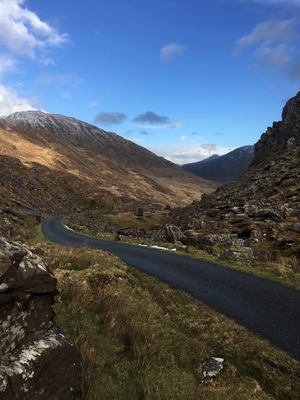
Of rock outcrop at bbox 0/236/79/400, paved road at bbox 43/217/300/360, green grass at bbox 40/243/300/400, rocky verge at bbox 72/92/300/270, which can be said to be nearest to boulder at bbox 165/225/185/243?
rocky verge at bbox 72/92/300/270

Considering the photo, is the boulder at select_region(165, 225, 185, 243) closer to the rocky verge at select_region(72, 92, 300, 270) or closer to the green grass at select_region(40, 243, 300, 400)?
the rocky verge at select_region(72, 92, 300, 270)

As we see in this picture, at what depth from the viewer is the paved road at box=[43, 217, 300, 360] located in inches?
362

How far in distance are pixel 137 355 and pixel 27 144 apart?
182 meters

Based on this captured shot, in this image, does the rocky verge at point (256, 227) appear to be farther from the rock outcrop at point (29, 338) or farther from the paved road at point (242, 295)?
the rock outcrop at point (29, 338)

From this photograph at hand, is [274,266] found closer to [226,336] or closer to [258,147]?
[226,336]

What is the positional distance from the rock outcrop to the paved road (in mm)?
6640

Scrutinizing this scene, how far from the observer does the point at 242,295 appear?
40.6ft

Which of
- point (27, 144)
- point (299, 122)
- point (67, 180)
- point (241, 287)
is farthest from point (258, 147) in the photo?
point (27, 144)

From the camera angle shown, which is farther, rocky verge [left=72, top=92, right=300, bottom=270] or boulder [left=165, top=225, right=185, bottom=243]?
boulder [left=165, top=225, right=185, bottom=243]

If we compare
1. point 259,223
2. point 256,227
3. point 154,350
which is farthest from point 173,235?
point 154,350

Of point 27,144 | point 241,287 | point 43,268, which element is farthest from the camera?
point 27,144

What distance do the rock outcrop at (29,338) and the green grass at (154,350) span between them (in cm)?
57

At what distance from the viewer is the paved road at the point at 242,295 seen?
30.2 ft

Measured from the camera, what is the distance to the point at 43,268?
5695 mm
